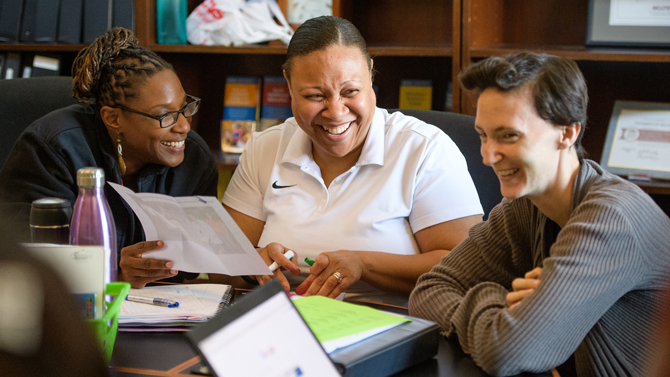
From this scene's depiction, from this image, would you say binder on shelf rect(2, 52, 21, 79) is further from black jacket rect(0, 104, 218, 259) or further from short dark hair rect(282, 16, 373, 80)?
short dark hair rect(282, 16, 373, 80)

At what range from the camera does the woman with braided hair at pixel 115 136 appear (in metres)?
1.56

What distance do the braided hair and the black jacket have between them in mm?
62

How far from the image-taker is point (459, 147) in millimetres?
1734

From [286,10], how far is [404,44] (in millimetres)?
483

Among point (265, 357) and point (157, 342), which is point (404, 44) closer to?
point (157, 342)

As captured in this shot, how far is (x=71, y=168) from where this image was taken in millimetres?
1572

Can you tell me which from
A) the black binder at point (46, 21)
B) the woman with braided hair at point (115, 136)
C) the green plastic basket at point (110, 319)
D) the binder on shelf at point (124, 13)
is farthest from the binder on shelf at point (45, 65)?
the green plastic basket at point (110, 319)

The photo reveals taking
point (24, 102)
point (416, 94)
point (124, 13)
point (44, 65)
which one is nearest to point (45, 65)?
point (44, 65)

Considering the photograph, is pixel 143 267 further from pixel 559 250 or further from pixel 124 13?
pixel 124 13

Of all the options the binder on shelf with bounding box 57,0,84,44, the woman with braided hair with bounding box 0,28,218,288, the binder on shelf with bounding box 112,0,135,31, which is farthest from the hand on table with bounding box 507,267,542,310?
the binder on shelf with bounding box 57,0,84,44

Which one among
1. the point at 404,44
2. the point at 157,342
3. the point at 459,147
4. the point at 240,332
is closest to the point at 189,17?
the point at 404,44

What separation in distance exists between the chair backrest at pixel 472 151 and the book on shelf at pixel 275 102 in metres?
0.88

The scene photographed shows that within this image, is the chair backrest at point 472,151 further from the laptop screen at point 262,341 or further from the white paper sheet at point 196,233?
the laptop screen at point 262,341

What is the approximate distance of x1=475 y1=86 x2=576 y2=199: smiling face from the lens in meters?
0.96
